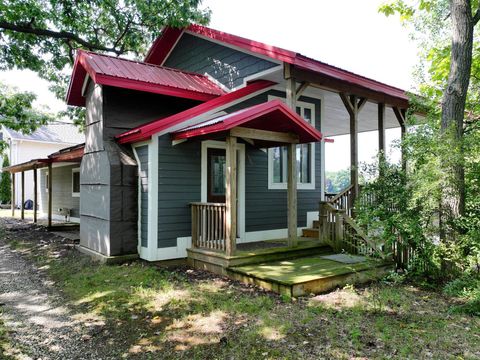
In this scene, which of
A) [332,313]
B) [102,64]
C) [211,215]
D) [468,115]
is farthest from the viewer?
[468,115]

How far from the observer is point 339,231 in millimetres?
7566

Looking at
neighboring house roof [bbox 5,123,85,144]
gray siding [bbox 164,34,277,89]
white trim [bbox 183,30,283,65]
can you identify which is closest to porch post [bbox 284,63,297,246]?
white trim [bbox 183,30,283,65]

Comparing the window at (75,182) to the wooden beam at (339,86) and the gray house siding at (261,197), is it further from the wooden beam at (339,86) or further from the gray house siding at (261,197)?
the wooden beam at (339,86)

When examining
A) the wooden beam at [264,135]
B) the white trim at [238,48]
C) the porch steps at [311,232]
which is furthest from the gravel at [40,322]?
the white trim at [238,48]

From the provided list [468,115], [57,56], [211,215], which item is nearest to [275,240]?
[211,215]

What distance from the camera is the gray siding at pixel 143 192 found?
7.16 metres

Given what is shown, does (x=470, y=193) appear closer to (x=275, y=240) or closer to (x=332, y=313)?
(x=332, y=313)

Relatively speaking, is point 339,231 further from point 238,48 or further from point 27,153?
point 27,153

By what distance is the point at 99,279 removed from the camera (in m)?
6.15

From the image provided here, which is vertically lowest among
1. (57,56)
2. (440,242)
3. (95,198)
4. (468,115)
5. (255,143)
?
(440,242)

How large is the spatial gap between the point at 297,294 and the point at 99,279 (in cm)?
338

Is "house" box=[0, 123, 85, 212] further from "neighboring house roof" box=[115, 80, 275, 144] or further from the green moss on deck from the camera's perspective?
the green moss on deck

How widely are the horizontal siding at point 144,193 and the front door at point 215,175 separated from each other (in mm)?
1407

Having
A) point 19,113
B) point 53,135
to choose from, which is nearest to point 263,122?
point 19,113
